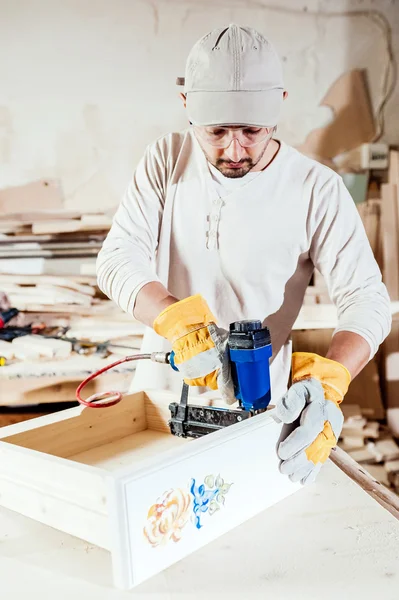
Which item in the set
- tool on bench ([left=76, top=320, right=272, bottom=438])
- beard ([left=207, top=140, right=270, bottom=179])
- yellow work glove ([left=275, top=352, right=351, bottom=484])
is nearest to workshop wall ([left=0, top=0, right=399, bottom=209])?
beard ([left=207, top=140, right=270, bottom=179])

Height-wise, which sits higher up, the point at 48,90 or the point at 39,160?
the point at 48,90

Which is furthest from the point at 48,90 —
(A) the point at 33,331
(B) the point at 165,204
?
(A) the point at 33,331

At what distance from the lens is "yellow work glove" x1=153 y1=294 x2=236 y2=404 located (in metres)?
1.30

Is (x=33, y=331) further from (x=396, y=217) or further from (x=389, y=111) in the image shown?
(x=389, y=111)

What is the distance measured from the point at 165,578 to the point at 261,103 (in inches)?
48.9

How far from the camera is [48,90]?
2107 mm

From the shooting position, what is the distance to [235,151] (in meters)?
1.66

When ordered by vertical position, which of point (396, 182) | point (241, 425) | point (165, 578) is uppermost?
point (396, 182)

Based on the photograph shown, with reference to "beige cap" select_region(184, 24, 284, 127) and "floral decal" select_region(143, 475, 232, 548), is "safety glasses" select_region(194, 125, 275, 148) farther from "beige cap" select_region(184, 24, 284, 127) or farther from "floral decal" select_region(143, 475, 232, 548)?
"floral decal" select_region(143, 475, 232, 548)

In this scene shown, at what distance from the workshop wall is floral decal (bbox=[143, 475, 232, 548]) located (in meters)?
1.47

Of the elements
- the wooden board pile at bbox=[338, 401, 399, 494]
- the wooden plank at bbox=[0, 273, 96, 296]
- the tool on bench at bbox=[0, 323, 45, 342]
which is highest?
the wooden plank at bbox=[0, 273, 96, 296]

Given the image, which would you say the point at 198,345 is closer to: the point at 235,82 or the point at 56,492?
the point at 56,492

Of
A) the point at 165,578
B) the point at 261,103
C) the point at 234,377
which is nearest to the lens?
the point at 165,578

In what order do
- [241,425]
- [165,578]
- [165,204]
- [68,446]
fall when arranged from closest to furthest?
[165,578] → [241,425] → [68,446] → [165,204]
